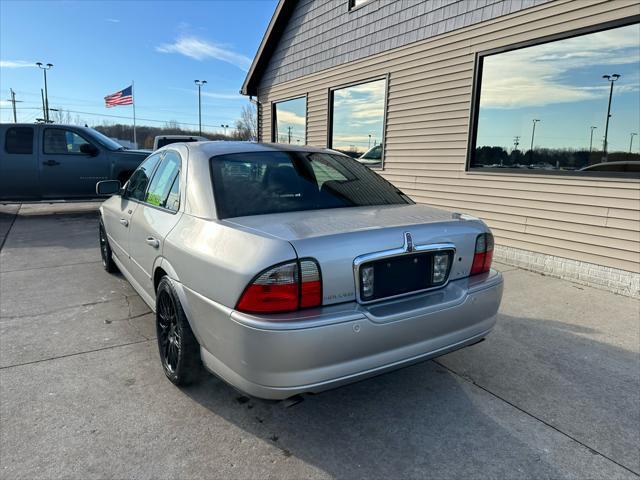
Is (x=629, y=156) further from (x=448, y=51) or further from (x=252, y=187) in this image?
(x=252, y=187)

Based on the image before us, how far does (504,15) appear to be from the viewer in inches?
232

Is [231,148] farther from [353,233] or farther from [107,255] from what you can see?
[107,255]

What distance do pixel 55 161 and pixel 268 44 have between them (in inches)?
236

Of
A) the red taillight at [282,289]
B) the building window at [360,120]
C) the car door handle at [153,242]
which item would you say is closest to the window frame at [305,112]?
the building window at [360,120]

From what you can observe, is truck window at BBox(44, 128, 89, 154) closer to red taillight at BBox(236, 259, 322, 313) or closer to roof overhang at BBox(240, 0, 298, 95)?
roof overhang at BBox(240, 0, 298, 95)

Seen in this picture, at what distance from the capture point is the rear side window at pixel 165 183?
9.80ft

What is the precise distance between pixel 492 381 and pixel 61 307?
153 inches

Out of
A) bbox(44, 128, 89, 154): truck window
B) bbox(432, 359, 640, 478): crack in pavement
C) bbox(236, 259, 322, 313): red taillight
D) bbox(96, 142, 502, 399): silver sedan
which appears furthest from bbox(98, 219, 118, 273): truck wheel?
bbox(44, 128, 89, 154): truck window

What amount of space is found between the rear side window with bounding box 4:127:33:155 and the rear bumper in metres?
9.12

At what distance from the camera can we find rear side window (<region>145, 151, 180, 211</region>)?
2.99 metres

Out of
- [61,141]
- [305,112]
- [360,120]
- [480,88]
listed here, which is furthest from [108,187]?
[305,112]

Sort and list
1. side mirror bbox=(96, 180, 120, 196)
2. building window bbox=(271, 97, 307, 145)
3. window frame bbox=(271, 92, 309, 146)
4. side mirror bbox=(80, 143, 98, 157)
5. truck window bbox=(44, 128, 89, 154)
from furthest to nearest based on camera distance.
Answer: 1. building window bbox=(271, 97, 307, 145)
2. window frame bbox=(271, 92, 309, 146)
3. side mirror bbox=(80, 143, 98, 157)
4. truck window bbox=(44, 128, 89, 154)
5. side mirror bbox=(96, 180, 120, 196)

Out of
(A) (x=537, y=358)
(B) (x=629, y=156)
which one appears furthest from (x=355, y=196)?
(B) (x=629, y=156)

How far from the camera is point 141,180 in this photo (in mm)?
3914
